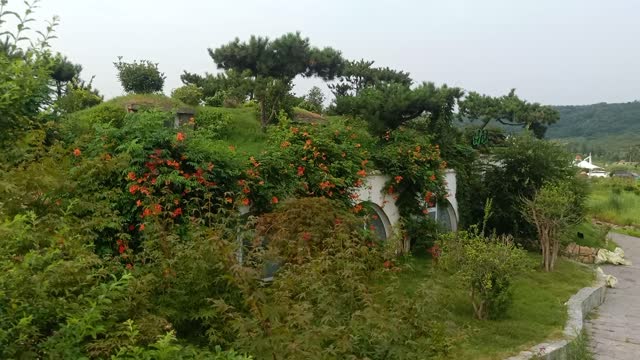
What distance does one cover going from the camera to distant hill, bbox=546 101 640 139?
303 feet

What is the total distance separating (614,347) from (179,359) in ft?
26.8

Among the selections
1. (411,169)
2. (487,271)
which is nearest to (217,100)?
(411,169)

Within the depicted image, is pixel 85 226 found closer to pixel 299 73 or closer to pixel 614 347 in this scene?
pixel 614 347

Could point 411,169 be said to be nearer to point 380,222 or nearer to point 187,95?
point 380,222

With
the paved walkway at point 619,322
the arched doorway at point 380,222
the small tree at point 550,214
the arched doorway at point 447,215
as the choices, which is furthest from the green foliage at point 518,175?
the arched doorway at point 380,222

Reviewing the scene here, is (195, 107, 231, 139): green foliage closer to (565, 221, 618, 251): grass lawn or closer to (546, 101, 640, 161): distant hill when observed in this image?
(565, 221, 618, 251): grass lawn

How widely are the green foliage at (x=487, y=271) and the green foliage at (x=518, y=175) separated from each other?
6.20m

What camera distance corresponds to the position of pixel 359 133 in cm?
1250

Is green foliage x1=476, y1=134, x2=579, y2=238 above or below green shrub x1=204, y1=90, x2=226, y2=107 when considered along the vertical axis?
below

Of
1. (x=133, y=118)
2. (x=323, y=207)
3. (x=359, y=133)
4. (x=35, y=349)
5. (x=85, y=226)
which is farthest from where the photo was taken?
(x=359, y=133)

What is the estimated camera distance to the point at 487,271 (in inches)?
330

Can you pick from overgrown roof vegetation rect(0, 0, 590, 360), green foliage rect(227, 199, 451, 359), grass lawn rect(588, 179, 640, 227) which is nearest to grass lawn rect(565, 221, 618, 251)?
grass lawn rect(588, 179, 640, 227)

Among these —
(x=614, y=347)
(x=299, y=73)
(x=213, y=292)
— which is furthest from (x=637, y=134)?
(x=213, y=292)

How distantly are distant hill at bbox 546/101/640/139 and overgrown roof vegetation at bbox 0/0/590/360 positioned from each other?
8482 cm
